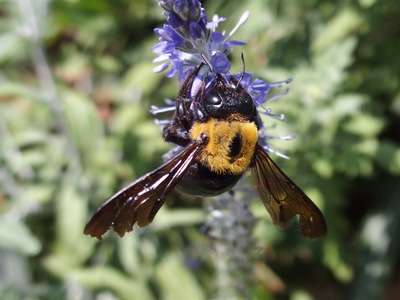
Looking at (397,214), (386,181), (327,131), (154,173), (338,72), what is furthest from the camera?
(386,181)

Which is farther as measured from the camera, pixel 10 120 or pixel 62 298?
pixel 10 120

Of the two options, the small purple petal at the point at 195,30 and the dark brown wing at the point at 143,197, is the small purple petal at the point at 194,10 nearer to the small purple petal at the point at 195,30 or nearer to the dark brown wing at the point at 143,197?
the small purple petal at the point at 195,30

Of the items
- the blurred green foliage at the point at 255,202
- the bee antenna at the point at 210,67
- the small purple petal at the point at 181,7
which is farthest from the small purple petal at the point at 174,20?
the blurred green foliage at the point at 255,202

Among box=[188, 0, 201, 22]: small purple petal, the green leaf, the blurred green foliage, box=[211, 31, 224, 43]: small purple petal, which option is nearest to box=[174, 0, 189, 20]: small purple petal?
box=[188, 0, 201, 22]: small purple petal

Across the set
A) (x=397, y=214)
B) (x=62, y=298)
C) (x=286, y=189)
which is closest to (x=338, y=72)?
(x=397, y=214)

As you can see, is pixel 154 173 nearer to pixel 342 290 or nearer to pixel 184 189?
pixel 184 189

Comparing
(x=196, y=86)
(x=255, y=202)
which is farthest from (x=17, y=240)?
(x=196, y=86)

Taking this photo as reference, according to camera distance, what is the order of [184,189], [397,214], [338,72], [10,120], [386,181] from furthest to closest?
1. [10,120]
2. [386,181]
3. [397,214]
4. [338,72]
5. [184,189]

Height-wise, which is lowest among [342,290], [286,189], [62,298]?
[342,290]
